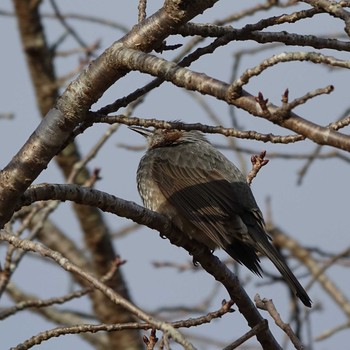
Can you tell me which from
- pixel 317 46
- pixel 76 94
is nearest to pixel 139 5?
pixel 76 94

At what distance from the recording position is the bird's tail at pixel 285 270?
14.6 feet

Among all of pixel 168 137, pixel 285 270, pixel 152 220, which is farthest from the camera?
pixel 168 137

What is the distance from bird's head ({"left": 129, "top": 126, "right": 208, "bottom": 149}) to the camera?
20.3 feet

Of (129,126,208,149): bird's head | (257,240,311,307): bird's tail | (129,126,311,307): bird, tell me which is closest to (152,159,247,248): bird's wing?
(129,126,311,307): bird

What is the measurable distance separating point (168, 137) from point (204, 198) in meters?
1.24

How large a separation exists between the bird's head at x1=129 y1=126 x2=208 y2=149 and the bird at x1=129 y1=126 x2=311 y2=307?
0.37ft

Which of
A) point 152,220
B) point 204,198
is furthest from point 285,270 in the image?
point 152,220

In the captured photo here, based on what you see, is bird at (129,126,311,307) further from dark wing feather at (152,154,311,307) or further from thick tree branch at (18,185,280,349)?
thick tree branch at (18,185,280,349)

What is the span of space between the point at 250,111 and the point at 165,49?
39.7 inches

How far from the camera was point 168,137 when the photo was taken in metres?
6.33

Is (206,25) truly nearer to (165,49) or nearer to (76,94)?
(165,49)

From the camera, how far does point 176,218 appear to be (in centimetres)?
508

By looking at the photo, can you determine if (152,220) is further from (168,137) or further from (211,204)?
(168,137)

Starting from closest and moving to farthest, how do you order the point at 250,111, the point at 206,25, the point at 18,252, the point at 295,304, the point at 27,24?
the point at 250,111
the point at 206,25
the point at 18,252
the point at 295,304
the point at 27,24
